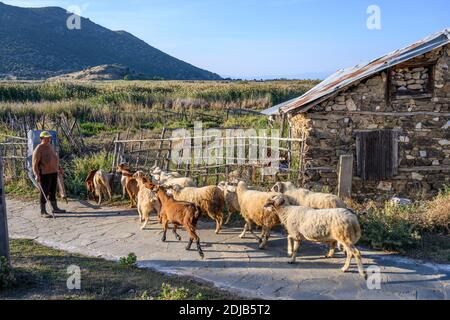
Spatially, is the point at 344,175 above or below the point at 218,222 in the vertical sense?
above

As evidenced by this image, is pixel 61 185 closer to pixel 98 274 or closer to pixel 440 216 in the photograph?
pixel 98 274

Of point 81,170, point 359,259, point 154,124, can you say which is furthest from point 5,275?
point 154,124

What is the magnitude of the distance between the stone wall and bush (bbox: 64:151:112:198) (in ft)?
20.0

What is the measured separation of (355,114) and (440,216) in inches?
168

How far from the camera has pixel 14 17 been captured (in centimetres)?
10281

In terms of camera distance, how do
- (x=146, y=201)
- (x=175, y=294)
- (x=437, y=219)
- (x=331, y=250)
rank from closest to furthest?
(x=175, y=294)
(x=331, y=250)
(x=437, y=219)
(x=146, y=201)

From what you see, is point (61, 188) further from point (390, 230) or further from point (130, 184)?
point (390, 230)

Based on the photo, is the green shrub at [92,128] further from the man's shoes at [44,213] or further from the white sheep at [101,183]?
the man's shoes at [44,213]

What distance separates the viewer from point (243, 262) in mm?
7824

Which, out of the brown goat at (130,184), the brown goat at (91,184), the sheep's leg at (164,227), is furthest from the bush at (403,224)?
the brown goat at (91,184)

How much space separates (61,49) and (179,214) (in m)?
101

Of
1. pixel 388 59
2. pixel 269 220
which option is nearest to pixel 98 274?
pixel 269 220

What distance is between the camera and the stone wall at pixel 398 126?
40.7 feet
